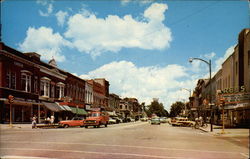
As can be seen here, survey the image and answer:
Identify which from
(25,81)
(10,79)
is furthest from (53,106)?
(10,79)

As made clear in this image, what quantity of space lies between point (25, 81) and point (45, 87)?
6.19m

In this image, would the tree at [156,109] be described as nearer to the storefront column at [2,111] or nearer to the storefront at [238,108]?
the storefront at [238,108]

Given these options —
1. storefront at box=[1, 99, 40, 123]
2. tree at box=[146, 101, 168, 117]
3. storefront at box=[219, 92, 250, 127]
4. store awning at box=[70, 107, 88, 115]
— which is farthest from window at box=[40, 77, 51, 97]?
tree at box=[146, 101, 168, 117]

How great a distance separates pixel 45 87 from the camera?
157 ft

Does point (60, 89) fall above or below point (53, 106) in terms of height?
above

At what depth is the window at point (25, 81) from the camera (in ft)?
135

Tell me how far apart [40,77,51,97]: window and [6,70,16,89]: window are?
7.80 m

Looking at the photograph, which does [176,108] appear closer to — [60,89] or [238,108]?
[60,89]

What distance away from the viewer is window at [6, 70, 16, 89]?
37.6 metres

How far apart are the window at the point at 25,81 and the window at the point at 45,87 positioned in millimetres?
3957

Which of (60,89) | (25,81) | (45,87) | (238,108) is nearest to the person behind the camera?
(238,108)

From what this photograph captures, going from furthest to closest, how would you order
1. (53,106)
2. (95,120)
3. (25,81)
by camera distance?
1. (53,106)
2. (25,81)
3. (95,120)

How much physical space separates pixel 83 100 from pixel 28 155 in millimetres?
54191

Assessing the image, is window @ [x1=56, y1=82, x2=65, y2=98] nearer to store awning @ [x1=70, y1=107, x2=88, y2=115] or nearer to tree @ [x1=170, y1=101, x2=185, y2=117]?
store awning @ [x1=70, y1=107, x2=88, y2=115]
